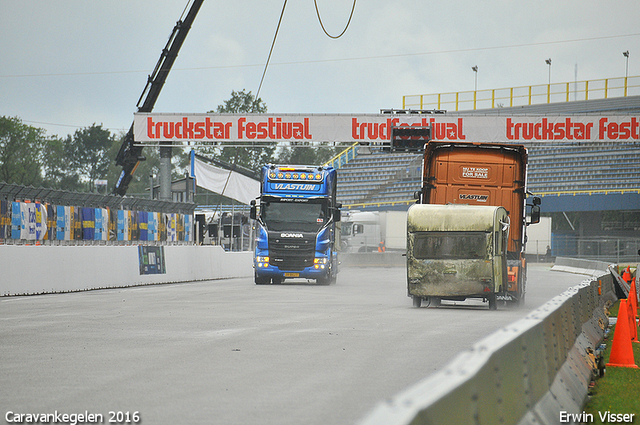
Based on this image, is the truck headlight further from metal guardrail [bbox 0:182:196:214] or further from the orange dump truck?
the orange dump truck

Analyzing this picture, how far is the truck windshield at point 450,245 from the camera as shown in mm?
17375

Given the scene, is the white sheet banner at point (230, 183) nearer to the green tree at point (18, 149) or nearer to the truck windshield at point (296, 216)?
the truck windshield at point (296, 216)

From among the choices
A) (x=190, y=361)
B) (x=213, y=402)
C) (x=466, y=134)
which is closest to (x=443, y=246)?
(x=190, y=361)

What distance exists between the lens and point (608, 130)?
4225 centimetres

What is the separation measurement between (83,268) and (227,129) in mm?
20587

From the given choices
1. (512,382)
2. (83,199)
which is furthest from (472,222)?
(83,199)

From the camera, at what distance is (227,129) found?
42.6 m

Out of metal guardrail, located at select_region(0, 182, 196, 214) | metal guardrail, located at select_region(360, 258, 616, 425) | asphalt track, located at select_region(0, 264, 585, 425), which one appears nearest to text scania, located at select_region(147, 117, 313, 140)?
metal guardrail, located at select_region(0, 182, 196, 214)

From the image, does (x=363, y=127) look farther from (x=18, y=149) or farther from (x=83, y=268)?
(x=18, y=149)

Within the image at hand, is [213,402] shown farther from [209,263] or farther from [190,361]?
[209,263]

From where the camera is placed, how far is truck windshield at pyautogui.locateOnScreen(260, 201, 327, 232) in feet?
92.7

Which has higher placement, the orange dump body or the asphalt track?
the orange dump body

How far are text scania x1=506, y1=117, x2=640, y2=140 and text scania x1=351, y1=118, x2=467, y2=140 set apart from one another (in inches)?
98.9

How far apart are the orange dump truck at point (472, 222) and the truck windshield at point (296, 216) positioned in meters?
8.42
